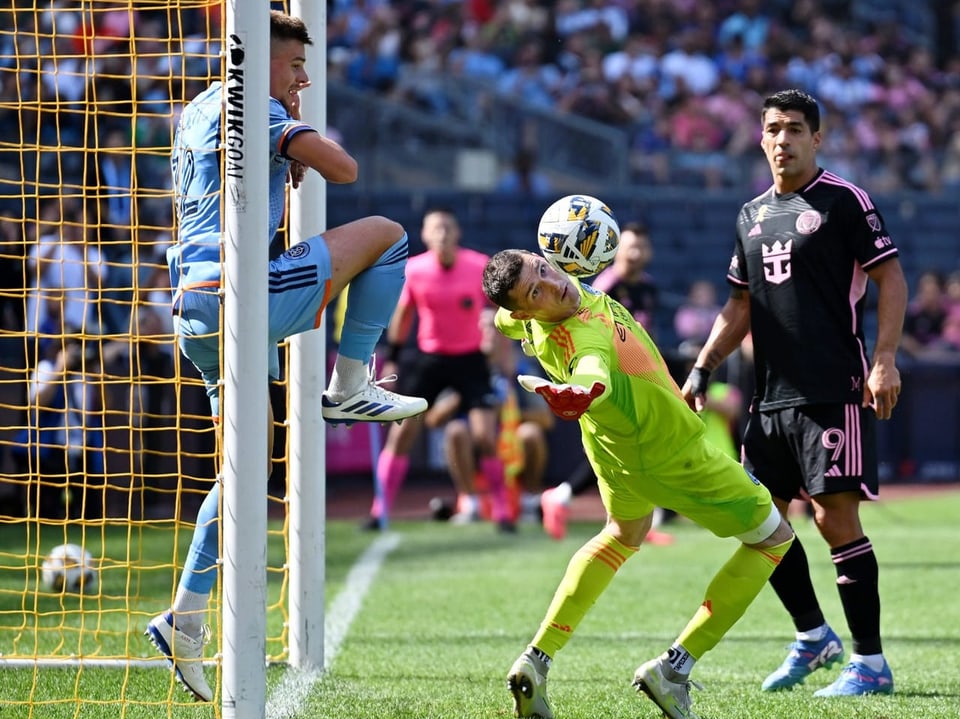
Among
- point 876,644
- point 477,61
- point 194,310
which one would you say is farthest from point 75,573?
point 477,61

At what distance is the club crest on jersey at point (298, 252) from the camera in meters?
4.64

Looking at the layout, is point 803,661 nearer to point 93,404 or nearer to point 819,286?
point 819,286

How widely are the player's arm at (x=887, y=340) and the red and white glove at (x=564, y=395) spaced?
173cm

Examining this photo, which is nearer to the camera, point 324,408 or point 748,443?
point 324,408

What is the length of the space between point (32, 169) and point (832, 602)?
10144 millimetres

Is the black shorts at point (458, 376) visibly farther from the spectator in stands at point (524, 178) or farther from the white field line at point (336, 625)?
the spectator in stands at point (524, 178)

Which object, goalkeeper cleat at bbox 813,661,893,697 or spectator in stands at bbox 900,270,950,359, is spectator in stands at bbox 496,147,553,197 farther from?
goalkeeper cleat at bbox 813,661,893,697

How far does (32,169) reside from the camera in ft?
48.5

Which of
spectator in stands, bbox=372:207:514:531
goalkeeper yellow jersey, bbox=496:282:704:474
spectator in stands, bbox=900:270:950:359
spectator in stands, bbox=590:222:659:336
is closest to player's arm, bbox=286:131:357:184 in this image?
goalkeeper yellow jersey, bbox=496:282:704:474

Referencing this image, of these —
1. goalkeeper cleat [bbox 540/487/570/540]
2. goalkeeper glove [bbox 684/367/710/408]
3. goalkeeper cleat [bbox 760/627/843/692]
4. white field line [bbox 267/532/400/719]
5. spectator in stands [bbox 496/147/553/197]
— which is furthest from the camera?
spectator in stands [bbox 496/147/553/197]

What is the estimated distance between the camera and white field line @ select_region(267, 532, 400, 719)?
517cm

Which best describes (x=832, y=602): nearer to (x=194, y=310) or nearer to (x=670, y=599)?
(x=670, y=599)

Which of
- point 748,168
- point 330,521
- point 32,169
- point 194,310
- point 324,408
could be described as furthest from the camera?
point 748,168

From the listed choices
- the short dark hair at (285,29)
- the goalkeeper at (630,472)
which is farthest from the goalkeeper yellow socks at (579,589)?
the short dark hair at (285,29)
